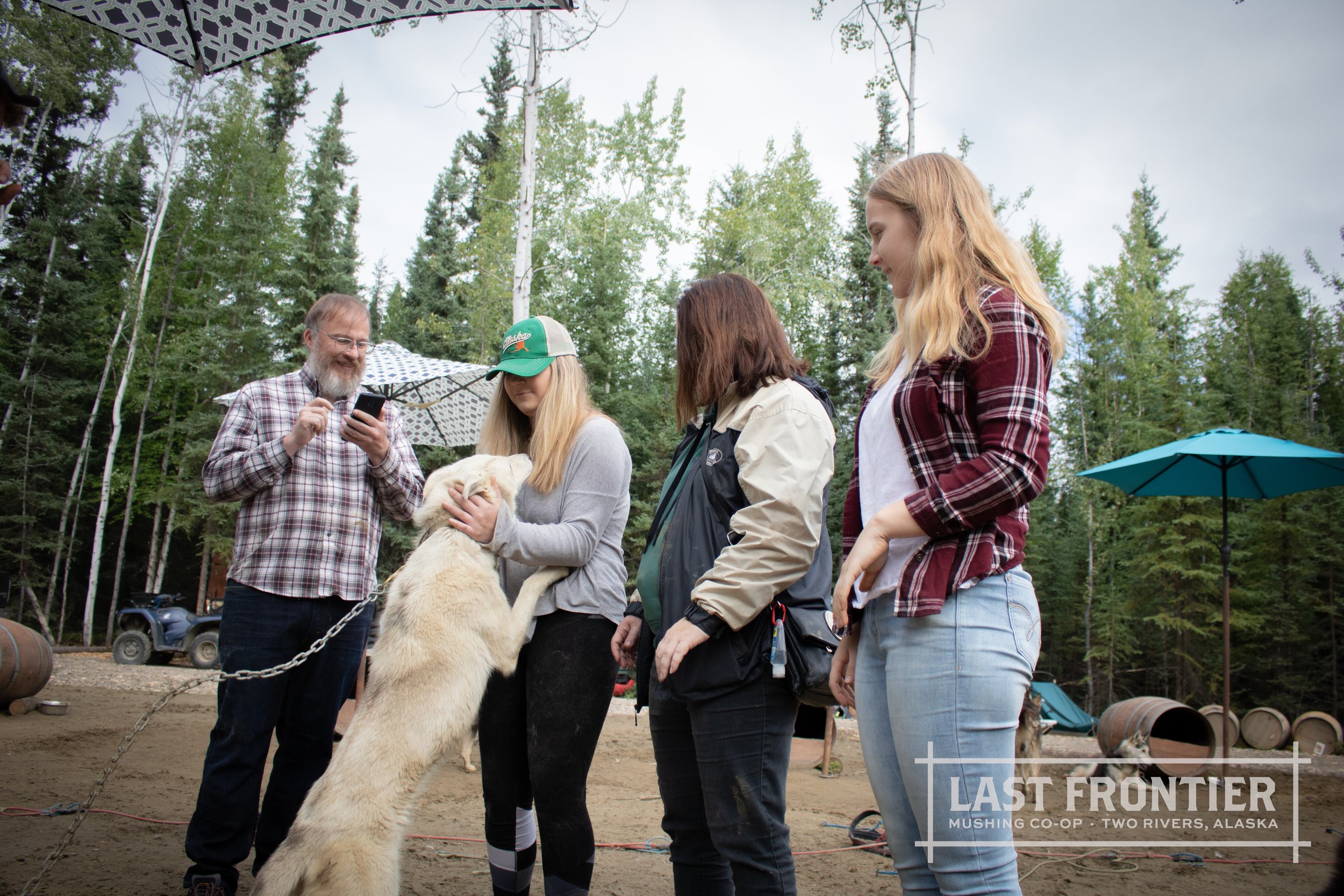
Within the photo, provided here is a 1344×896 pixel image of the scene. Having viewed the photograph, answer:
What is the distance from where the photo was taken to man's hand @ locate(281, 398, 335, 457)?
2873 mm

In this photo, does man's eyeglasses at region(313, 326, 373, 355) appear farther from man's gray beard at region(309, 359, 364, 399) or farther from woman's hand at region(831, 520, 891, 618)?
woman's hand at region(831, 520, 891, 618)

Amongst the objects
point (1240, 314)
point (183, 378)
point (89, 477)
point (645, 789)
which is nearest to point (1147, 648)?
point (1240, 314)

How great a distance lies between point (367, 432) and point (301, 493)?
367 millimetres

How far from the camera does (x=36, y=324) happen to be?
21.3 metres

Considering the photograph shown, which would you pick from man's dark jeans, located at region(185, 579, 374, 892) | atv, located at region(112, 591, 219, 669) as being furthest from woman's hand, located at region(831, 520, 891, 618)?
atv, located at region(112, 591, 219, 669)

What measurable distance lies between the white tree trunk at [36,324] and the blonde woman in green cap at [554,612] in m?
25.0

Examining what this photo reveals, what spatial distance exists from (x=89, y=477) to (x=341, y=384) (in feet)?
87.0

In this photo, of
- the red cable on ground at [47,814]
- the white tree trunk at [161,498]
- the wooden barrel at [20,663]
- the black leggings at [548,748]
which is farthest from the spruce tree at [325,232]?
the black leggings at [548,748]

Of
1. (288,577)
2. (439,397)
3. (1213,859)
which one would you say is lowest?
(1213,859)

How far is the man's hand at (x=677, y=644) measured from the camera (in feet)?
6.15

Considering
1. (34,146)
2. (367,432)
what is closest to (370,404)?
(367,432)

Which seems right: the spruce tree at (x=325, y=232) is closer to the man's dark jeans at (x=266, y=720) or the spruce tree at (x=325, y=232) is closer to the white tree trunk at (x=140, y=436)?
the white tree trunk at (x=140, y=436)

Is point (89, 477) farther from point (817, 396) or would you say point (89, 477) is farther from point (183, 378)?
point (817, 396)

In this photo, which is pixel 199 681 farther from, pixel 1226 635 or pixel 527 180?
pixel 527 180
